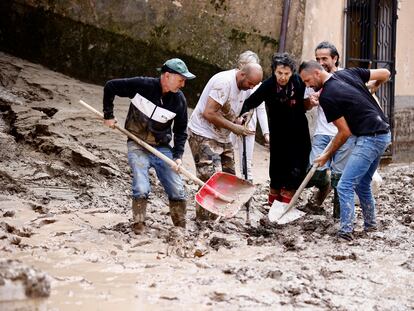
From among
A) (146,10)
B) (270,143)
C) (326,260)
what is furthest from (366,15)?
(326,260)

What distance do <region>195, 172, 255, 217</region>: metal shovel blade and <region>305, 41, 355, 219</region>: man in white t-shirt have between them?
0.81 metres

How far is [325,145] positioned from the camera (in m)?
7.55

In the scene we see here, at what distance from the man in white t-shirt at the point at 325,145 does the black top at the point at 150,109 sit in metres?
1.38

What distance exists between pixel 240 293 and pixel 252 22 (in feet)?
25.3

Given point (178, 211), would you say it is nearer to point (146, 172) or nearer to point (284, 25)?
point (146, 172)

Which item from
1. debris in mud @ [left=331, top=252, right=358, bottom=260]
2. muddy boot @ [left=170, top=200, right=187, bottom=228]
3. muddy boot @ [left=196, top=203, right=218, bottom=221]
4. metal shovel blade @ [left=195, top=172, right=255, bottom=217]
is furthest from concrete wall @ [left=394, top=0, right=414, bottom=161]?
debris in mud @ [left=331, top=252, right=358, bottom=260]

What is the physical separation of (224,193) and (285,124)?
96 cm

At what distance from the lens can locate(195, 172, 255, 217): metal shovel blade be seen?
22.8ft

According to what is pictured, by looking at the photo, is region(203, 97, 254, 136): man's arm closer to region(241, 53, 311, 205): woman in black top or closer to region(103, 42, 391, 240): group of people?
region(103, 42, 391, 240): group of people

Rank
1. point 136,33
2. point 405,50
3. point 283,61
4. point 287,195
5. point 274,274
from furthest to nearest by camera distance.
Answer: point 405,50, point 136,33, point 287,195, point 283,61, point 274,274

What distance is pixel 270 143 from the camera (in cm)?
764

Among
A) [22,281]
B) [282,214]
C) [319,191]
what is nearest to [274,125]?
[282,214]

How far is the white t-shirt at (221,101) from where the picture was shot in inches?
279

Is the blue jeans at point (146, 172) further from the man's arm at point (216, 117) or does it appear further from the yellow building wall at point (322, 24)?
the yellow building wall at point (322, 24)
